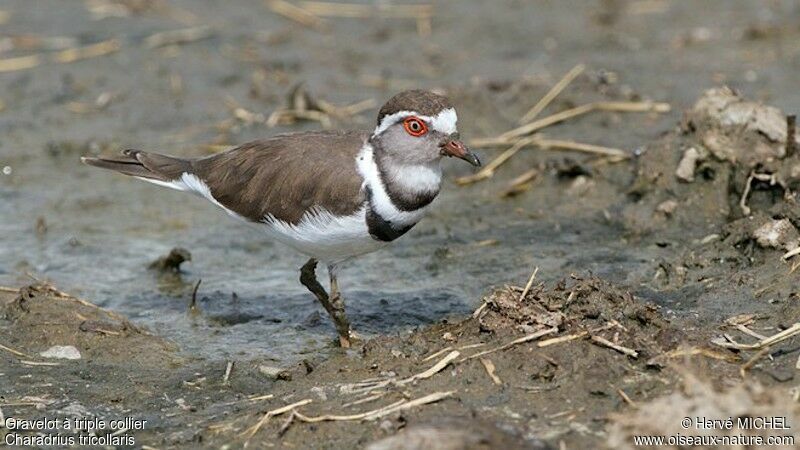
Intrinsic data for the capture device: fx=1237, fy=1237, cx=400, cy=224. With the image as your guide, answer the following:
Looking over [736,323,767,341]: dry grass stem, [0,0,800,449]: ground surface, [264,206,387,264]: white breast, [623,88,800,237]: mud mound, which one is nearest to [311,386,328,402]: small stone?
[0,0,800,449]: ground surface

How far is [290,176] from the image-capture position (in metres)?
7.30

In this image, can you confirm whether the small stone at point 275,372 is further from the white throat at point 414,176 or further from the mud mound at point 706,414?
the mud mound at point 706,414

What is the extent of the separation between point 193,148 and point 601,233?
3812 millimetres

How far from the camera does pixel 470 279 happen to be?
328 inches

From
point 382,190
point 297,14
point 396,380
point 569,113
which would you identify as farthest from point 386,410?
point 297,14

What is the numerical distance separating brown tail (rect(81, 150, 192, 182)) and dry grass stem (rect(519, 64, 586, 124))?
3.49 m

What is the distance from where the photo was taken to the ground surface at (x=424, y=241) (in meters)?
6.12

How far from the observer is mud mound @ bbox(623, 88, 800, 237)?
8438mm

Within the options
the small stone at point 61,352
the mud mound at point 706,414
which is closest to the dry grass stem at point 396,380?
the mud mound at point 706,414

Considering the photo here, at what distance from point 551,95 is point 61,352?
5.20 metres

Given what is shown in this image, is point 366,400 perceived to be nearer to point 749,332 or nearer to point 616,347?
point 616,347

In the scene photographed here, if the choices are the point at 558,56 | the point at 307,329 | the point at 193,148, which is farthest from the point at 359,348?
the point at 558,56

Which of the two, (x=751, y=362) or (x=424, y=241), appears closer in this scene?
(x=751, y=362)

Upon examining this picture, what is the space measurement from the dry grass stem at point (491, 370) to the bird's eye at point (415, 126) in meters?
1.49
